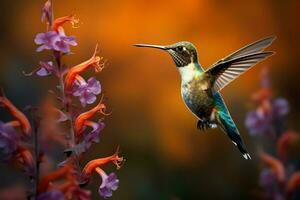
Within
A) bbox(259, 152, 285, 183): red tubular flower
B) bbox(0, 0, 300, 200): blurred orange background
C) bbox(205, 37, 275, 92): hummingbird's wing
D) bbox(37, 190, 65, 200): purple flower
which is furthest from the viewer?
bbox(0, 0, 300, 200): blurred orange background

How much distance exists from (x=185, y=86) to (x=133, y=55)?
1035 millimetres

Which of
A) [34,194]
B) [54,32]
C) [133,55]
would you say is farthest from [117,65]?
[34,194]

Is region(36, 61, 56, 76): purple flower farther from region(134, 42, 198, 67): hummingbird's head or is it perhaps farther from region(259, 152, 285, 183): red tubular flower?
region(259, 152, 285, 183): red tubular flower

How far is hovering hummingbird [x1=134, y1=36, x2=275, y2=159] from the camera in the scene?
0.94 m

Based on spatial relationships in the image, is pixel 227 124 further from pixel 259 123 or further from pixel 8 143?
pixel 8 143

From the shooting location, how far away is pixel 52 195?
517 mm

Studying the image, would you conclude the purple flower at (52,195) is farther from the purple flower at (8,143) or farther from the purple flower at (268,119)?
the purple flower at (268,119)

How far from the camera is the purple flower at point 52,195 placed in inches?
20.4

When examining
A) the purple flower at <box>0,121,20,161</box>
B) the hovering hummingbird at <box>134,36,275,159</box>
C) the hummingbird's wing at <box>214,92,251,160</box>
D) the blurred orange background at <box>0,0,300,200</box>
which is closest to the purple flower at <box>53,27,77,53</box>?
the purple flower at <box>0,121,20,161</box>

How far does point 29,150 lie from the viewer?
1.99 feet

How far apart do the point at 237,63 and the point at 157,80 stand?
1071mm

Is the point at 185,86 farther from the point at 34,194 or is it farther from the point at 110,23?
the point at 110,23

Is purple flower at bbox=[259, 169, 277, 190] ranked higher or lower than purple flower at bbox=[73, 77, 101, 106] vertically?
lower

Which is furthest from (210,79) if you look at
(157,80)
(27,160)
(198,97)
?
(157,80)
